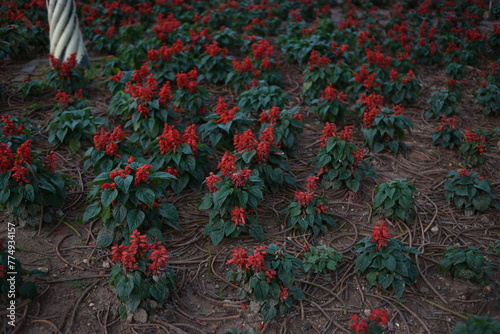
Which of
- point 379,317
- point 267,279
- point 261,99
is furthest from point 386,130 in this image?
point 379,317

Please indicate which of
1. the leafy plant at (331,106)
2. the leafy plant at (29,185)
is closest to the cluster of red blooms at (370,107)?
the leafy plant at (331,106)

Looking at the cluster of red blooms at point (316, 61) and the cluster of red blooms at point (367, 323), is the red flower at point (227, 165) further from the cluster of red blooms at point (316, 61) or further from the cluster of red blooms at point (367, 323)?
the cluster of red blooms at point (316, 61)

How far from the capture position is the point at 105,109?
249 inches

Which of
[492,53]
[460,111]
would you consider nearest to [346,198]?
[460,111]

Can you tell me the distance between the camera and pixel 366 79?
655cm

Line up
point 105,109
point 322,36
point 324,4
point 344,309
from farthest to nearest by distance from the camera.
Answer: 1. point 324,4
2. point 322,36
3. point 105,109
4. point 344,309

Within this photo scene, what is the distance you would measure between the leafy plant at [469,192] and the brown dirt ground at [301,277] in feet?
0.39

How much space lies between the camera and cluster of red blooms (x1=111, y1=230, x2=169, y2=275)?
3.03m

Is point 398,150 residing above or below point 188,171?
below

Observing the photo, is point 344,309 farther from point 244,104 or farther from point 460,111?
point 460,111

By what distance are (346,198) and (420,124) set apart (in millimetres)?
2452

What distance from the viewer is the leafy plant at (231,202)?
12.5ft

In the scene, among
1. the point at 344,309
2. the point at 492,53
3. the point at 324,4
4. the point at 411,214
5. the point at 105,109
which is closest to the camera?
the point at 344,309

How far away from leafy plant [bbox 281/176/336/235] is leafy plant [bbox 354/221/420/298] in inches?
23.1
